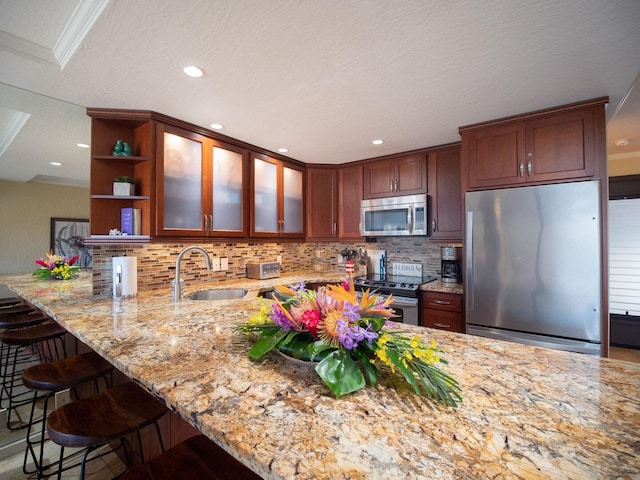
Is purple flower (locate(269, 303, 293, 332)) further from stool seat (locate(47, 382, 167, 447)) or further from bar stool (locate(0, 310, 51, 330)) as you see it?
bar stool (locate(0, 310, 51, 330))

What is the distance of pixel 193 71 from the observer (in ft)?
5.25

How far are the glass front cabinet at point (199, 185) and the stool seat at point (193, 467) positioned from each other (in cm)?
166

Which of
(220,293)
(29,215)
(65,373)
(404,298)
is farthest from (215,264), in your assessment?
(404,298)

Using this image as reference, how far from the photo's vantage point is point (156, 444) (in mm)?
1403

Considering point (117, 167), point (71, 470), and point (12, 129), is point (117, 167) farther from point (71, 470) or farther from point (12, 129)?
point (71, 470)

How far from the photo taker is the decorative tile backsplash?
7.25 feet

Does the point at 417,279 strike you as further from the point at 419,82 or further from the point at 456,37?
the point at 456,37

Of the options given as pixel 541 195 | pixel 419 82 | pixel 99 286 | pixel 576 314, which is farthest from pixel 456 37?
pixel 99 286

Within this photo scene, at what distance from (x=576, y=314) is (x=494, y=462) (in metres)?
2.03

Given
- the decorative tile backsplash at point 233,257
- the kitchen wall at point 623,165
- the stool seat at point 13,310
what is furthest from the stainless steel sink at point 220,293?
the kitchen wall at point 623,165

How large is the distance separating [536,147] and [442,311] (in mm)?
1494

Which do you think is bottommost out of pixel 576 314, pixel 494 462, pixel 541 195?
pixel 576 314

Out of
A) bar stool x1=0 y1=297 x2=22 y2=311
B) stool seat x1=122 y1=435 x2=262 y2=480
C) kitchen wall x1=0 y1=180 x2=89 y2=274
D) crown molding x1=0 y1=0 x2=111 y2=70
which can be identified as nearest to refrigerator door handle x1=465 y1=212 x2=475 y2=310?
stool seat x1=122 y1=435 x2=262 y2=480

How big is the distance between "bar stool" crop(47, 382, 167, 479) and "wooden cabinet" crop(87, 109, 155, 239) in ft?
4.13
